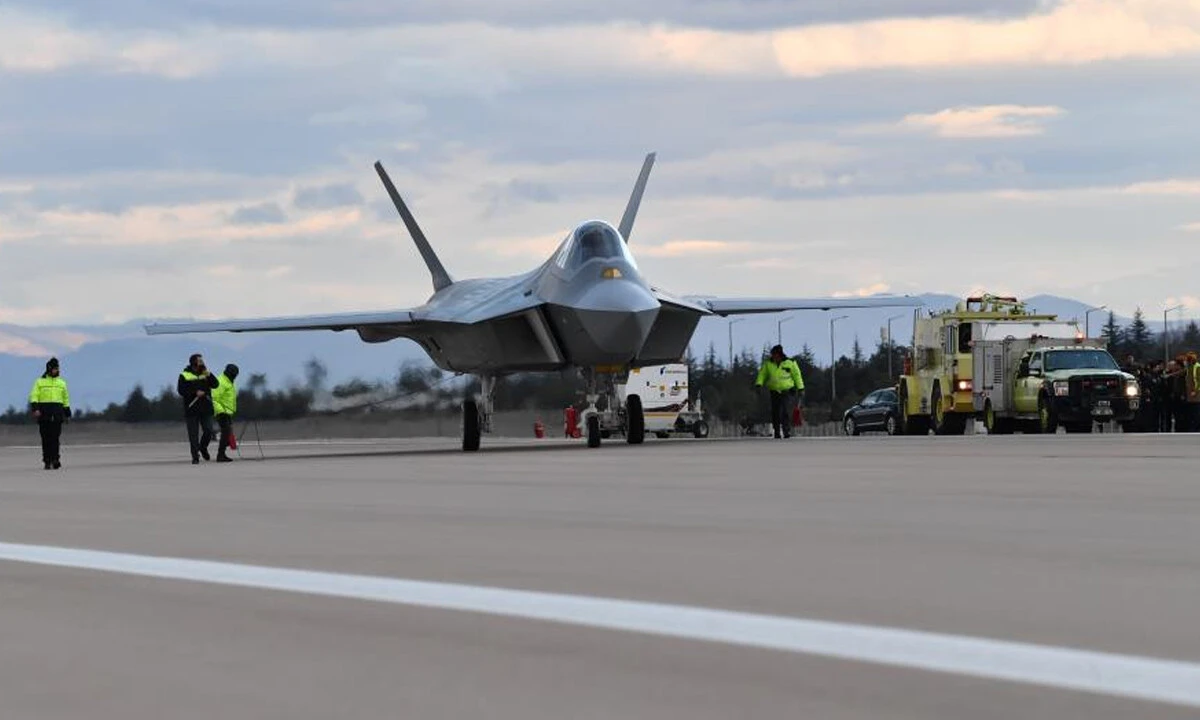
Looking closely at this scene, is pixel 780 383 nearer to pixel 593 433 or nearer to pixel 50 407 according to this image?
pixel 593 433

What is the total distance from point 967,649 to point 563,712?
1321 mm

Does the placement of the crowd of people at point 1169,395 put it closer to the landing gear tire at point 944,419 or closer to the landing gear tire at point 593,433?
the landing gear tire at point 944,419

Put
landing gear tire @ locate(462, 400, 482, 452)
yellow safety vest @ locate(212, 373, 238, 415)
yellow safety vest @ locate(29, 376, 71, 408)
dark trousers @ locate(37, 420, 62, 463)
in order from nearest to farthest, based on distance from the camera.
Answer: dark trousers @ locate(37, 420, 62, 463) → yellow safety vest @ locate(29, 376, 71, 408) → landing gear tire @ locate(462, 400, 482, 452) → yellow safety vest @ locate(212, 373, 238, 415)

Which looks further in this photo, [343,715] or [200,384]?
[200,384]

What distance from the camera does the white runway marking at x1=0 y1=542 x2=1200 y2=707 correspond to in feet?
15.6

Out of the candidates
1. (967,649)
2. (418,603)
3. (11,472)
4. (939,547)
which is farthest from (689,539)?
(11,472)

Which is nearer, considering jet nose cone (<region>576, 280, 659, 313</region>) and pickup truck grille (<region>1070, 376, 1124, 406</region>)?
jet nose cone (<region>576, 280, 659, 313</region>)

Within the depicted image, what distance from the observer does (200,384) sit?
27.2 meters

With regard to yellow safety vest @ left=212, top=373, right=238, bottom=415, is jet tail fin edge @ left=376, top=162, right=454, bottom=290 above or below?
above

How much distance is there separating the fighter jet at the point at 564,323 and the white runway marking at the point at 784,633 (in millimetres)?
17828

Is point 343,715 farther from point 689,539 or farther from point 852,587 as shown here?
point 689,539

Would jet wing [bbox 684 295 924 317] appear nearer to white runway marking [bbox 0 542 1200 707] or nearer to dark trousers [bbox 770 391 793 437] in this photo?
dark trousers [bbox 770 391 793 437]

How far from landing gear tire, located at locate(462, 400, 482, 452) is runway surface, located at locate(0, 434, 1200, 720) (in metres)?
14.3

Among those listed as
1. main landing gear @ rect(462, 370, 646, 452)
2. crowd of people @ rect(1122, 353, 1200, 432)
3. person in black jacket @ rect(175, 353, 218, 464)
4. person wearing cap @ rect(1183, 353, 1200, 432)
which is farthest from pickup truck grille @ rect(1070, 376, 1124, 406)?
person in black jacket @ rect(175, 353, 218, 464)
